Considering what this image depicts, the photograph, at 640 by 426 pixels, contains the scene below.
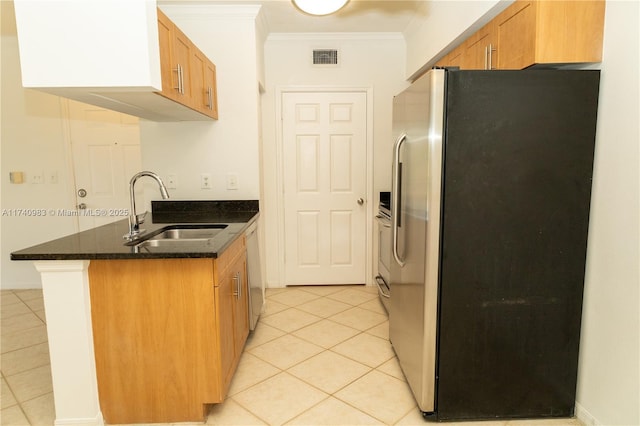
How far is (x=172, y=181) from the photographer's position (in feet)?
10.7

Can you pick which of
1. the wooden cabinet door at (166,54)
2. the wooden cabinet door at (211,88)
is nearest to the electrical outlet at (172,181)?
the wooden cabinet door at (211,88)

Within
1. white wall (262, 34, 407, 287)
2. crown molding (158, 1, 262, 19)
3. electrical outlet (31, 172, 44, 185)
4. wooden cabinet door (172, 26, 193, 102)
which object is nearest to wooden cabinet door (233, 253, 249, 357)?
wooden cabinet door (172, 26, 193, 102)

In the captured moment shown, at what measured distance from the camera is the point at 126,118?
385 cm

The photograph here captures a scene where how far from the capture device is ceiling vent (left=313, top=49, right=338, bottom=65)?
3.81m

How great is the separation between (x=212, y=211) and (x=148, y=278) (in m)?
1.39

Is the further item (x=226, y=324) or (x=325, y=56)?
(x=325, y=56)

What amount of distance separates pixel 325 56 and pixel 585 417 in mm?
3407

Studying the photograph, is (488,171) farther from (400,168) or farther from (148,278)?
(148,278)

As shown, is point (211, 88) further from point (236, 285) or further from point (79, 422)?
point (79, 422)

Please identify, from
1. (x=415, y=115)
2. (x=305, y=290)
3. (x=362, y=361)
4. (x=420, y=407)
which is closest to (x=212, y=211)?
(x=305, y=290)

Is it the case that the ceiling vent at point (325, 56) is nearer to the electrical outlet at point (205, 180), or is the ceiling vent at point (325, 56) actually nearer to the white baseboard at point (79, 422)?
the electrical outlet at point (205, 180)

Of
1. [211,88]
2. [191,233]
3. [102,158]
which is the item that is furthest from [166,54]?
[102,158]

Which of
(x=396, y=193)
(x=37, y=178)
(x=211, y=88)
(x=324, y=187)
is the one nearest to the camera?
(x=396, y=193)

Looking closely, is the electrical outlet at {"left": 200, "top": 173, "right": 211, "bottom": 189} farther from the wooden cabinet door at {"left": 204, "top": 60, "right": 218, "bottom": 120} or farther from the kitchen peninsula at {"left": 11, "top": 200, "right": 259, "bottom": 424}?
the kitchen peninsula at {"left": 11, "top": 200, "right": 259, "bottom": 424}
